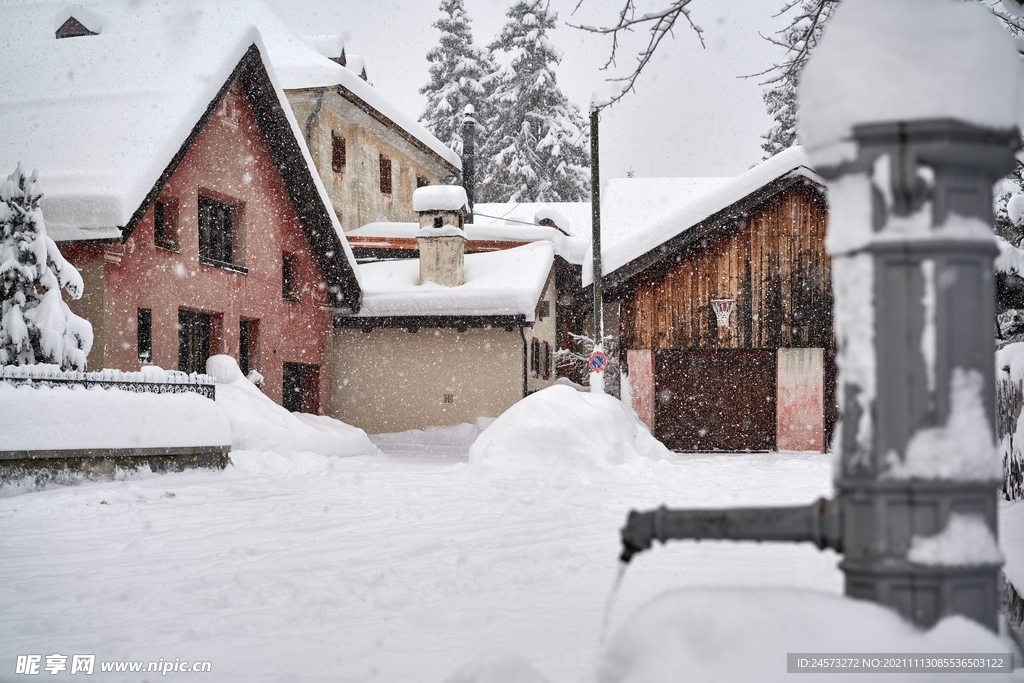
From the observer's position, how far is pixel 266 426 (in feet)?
51.0

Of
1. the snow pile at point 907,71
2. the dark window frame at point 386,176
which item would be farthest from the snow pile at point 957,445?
the dark window frame at point 386,176

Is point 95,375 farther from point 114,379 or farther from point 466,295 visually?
point 466,295

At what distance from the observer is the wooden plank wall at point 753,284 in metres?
Result: 20.6

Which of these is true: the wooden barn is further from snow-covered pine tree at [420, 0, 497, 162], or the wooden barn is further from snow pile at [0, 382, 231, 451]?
snow-covered pine tree at [420, 0, 497, 162]

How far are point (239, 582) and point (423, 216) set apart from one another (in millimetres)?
17448

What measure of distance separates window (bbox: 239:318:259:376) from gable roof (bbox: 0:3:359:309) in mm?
2990

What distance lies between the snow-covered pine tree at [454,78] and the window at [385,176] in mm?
15221

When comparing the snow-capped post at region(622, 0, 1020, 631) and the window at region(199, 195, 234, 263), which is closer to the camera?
the snow-capped post at region(622, 0, 1020, 631)

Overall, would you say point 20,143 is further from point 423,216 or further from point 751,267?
point 751,267

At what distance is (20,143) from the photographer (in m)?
16.5

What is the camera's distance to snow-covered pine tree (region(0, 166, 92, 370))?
12.8 meters

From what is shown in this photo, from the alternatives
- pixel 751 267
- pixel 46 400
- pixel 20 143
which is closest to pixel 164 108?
pixel 20 143

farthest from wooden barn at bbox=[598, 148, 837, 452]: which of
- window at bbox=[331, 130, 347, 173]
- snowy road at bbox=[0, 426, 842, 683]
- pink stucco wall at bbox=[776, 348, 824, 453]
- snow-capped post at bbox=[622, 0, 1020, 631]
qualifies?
snow-capped post at bbox=[622, 0, 1020, 631]

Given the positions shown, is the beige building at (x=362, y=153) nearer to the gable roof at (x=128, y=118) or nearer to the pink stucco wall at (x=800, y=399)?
the gable roof at (x=128, y=118)
